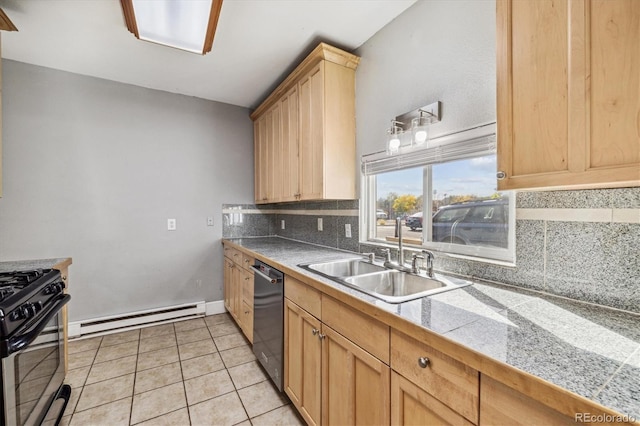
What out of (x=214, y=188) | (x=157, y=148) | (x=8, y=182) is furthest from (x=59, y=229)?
(x=214, y=188)

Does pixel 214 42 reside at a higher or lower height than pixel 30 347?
higher

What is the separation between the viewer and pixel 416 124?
168cm

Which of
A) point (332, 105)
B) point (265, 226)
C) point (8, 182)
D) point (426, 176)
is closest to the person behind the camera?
point (426, 176)

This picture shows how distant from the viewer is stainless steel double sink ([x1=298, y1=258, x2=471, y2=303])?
4.68 feet

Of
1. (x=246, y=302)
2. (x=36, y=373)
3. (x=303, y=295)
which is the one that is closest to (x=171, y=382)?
(x=246, y=302)

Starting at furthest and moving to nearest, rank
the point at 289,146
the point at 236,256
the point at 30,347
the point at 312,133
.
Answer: the point at 236,256 < the point at 289,146 < the point at 312,133 < the point at 30,347

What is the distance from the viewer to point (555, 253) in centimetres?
114

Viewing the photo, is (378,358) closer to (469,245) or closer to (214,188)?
(469,245)

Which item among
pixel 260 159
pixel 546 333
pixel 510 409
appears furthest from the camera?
pixel 260 159

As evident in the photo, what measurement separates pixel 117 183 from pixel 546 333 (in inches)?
138

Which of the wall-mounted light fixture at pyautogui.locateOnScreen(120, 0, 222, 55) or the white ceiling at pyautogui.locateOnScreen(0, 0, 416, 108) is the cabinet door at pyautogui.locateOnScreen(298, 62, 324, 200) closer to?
the white ceiling at pyautogui.locateOnScreen(0, 0, 416, 108)

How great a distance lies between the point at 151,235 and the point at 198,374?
1.61 metres

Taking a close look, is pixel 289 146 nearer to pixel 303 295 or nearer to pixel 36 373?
pixel 303 295

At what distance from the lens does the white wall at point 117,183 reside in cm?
253
